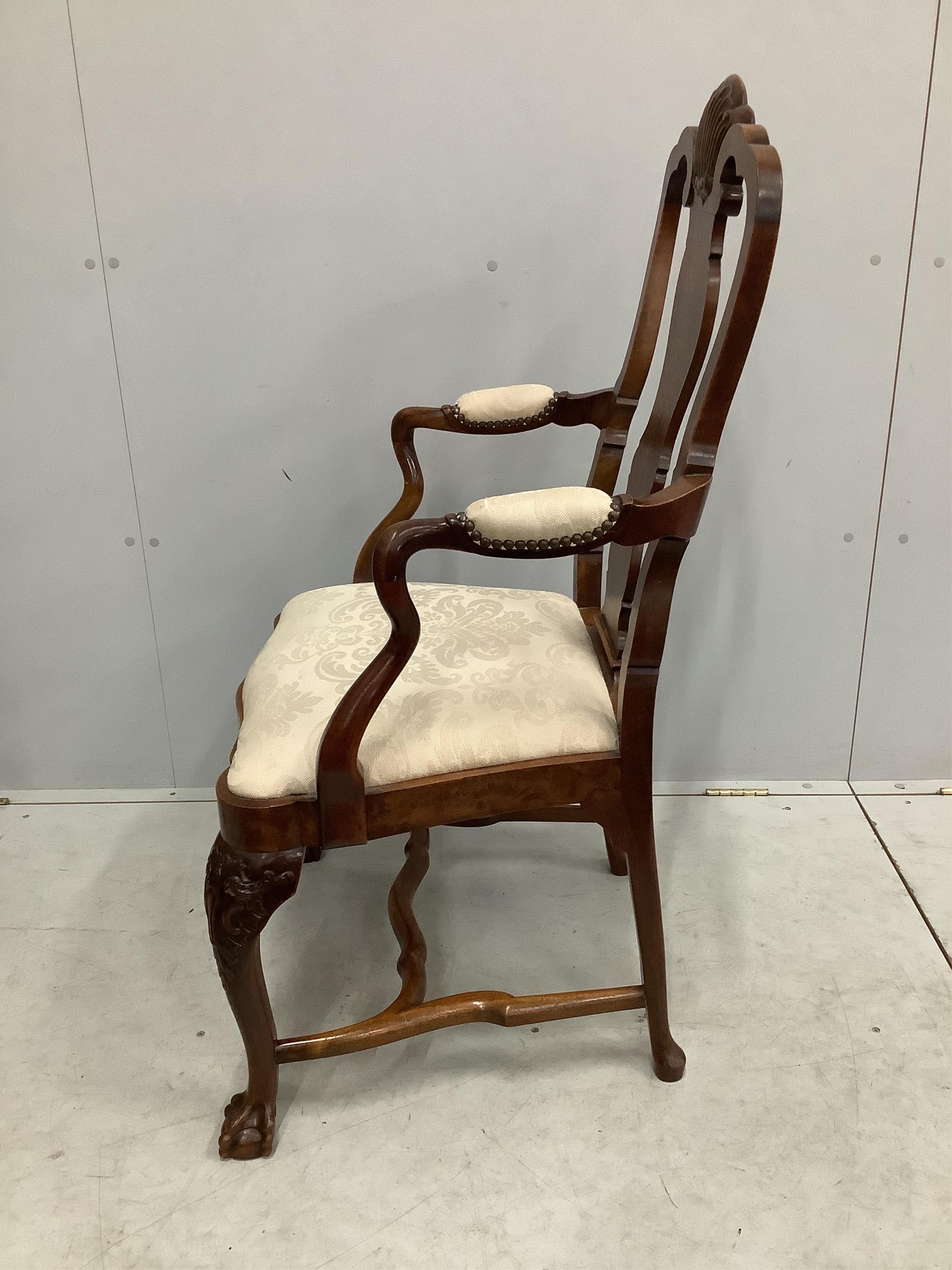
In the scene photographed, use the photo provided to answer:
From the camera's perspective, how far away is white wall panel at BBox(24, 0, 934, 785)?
1.47m

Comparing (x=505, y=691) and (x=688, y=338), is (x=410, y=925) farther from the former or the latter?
(x=688, y=338)

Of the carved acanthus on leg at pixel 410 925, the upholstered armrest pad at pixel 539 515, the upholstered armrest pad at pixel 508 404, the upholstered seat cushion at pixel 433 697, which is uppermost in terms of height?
the upholstered armrest pad at pixel 508 404

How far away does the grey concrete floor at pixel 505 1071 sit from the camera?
1085mm

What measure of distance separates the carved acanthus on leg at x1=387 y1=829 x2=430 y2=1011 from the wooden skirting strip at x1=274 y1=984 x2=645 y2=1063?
1.6 inches

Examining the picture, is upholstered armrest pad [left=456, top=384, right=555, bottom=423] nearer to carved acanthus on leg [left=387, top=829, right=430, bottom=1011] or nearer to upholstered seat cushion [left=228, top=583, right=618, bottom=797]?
upholstered seat cushion [left=228, top=583, right=618, bottom=797]

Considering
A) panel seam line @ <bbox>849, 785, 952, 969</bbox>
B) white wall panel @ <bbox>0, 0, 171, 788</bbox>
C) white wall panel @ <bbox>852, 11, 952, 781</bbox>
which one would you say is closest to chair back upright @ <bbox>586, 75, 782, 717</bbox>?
white wall panel @ <bbox>852, 11, 952, 781</bbox>

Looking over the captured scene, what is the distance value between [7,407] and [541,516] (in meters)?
1.24

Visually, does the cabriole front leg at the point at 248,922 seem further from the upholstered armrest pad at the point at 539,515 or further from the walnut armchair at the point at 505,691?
the upholstered armrest pad at the point at 539,515

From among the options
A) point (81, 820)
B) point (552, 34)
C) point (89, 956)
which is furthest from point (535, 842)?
point (552, 34)

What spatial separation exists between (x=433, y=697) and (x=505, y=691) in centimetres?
9

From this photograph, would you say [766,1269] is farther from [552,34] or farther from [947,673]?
[552,34]

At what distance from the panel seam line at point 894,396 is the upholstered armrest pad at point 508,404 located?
694mm

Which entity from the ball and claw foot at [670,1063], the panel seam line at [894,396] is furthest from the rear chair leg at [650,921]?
the panel seam line at [894,396]

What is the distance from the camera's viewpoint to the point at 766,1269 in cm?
104
